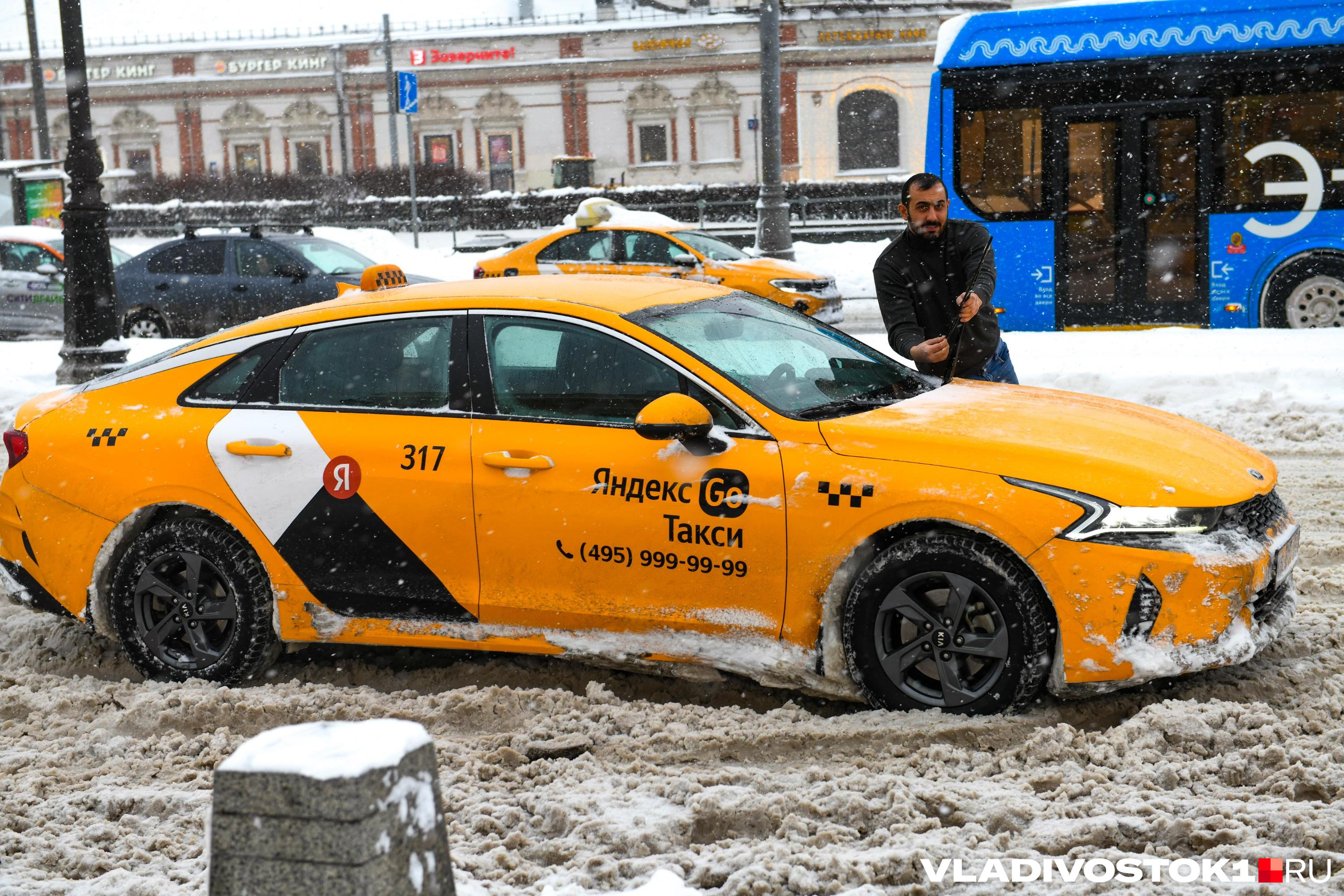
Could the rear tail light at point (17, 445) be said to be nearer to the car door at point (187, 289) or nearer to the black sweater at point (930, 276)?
the black sweater at point (930, 276)

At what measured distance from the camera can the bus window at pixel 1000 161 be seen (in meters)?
14.0

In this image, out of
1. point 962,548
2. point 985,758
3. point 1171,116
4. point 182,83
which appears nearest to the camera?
point 985,758

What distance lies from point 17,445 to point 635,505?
8.83 ft

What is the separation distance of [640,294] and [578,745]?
68.7 inches

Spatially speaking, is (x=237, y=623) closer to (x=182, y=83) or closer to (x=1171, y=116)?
(x=1171, y=116)

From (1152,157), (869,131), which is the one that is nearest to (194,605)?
(1152,157)

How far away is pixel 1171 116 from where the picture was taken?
1359cm

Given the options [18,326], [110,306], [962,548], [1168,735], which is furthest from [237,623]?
[18,326]

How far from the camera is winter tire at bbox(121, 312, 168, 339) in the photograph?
54.0 ft

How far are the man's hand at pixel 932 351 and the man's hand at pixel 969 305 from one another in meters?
0.13

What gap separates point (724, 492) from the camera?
14.8ft

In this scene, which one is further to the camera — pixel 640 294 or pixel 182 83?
pixel 182 83

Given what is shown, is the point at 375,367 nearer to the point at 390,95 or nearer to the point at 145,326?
the point at 145,326

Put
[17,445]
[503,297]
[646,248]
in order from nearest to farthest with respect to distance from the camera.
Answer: [503,297]
[17,445]
[646,248]
